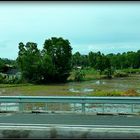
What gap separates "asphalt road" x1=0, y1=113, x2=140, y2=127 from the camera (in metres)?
13.1

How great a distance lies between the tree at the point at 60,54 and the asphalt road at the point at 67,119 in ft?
253

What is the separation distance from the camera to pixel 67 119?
14.4 meters

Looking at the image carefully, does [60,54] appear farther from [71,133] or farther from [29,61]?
[71,133]

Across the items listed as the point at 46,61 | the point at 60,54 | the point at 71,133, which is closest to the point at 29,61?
the point at 46,61

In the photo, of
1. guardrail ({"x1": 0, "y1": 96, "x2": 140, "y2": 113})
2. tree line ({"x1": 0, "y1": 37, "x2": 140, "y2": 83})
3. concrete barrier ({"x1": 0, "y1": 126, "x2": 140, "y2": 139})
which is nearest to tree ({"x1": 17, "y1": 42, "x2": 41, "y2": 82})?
tree line ({"x1": 0, "y1": 37, "x2": 140, "y2": 83})

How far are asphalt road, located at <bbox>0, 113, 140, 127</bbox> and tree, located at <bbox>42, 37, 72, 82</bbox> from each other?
7706 centimetres

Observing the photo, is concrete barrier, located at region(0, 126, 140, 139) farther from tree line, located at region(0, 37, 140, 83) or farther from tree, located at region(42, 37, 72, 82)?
tree, located at region(42, 37, 72, 82)

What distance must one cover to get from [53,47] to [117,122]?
83.9m

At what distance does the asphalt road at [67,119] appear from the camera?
43.1 ft

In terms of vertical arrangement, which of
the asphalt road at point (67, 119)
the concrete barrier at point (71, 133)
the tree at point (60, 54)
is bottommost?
the asphalt road at point (67, 119)

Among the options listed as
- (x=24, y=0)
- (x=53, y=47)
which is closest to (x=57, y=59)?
(x=53, y=47)

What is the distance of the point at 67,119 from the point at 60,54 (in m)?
81.2

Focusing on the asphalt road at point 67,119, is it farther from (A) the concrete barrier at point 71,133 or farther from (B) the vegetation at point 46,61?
(B) the vegetation at point 46,61

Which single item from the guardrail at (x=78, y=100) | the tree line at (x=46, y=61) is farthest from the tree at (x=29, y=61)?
the guardrail at (x=78, y=100)
